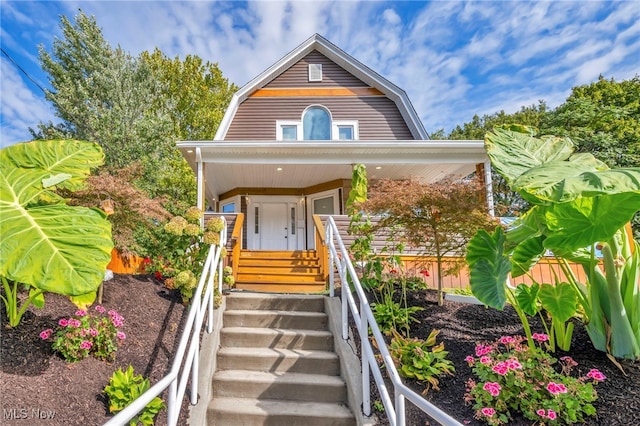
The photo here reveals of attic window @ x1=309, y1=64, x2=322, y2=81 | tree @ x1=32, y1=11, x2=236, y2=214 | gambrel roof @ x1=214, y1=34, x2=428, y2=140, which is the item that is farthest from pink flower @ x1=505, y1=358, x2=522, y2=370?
tree @ x1=32, y1=11, x2=236, y2=214

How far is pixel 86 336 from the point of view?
2299 millimetres

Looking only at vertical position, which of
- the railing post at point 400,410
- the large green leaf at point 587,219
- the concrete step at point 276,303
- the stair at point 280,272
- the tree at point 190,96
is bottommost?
the railing post at point 400,410

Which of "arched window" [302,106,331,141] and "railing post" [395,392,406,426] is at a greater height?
"arched window" [302,106,331,141]

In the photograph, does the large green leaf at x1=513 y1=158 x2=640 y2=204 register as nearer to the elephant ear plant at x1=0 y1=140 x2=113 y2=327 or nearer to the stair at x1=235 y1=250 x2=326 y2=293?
the elephant ear plant at x1=0 y1=140 x2=113 y2=327

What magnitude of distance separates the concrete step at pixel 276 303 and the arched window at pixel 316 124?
265 inches

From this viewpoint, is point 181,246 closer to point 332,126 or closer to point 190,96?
point 332,126

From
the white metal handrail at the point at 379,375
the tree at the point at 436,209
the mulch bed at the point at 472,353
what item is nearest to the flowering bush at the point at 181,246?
the white metal handrail at the point at 379,375

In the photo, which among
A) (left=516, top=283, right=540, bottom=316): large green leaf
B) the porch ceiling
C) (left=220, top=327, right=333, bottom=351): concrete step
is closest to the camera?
(left=516, top=283, right=540, bottom=316): large green leaf

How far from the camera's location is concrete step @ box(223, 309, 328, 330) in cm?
375

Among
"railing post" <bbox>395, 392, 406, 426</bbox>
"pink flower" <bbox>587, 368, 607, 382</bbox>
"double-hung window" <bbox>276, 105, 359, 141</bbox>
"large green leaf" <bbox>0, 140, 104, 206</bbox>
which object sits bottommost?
"railing post" <bbox>395, 392, 406, 426</bbox>

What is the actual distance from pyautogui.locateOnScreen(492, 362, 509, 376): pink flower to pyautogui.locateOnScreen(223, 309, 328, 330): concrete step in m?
2.02

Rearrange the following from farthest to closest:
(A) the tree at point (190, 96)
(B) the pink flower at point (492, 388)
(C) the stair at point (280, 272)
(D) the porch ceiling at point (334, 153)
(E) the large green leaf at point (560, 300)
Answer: (A) the tree at point (190, 96)
(D) the porch ceiling at point (334, 153)
(C) the stair at point (280, 272)
(E) the large green leaf at point (560, 300)
(B) the pink flower at point (492, 388)

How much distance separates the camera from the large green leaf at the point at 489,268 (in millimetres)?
2346

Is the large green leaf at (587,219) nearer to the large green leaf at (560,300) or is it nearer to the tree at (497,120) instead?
the large green leaf at (560,300)
